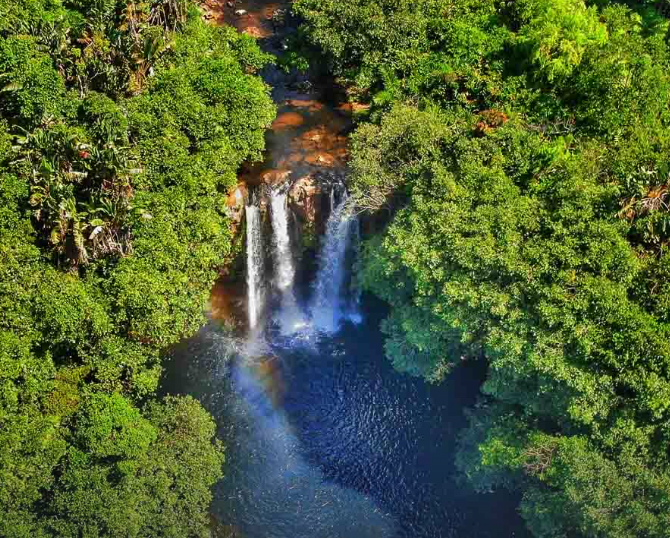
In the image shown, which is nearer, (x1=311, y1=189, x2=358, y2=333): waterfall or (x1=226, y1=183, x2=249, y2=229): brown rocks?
(x1=226, y1=183, x2=249, y2=229): brown rocks

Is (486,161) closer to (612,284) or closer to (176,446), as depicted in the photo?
(612,284)

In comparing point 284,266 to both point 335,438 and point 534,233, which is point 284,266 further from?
point 534,233

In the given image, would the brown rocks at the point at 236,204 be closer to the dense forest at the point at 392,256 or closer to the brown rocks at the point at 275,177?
the dense forest at the point at 392,256

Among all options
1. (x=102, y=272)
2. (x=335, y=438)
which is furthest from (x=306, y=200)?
(x=335, y=438)

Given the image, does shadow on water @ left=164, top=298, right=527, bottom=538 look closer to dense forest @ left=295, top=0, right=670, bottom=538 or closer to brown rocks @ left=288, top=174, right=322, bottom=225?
dense forest @ left=295, top=0, right=670, bottom=538

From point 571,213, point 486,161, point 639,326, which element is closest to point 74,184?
point 486,161

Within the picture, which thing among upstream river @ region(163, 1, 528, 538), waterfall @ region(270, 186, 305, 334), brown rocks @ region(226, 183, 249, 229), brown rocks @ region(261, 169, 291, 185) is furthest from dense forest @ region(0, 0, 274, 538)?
waterfall @ region(270, 186, 305, 334)

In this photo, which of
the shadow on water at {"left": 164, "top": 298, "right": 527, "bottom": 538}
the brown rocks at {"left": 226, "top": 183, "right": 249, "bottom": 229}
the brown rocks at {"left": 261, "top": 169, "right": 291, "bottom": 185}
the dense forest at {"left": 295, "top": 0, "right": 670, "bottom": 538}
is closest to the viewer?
the dense forest at {"left": 295, "top": 0, "right": 670, "bottom": 538}
